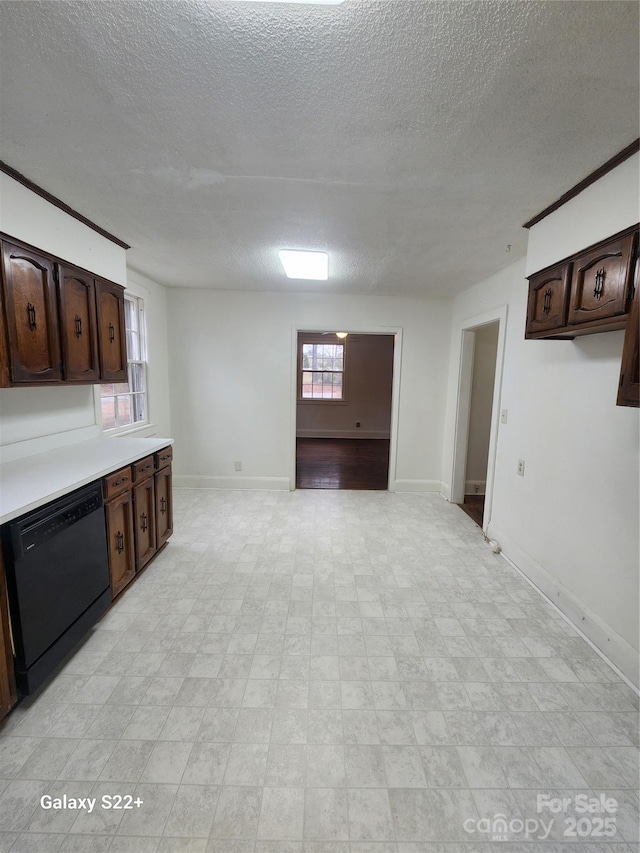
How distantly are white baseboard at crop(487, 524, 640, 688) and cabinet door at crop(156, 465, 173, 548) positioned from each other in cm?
286

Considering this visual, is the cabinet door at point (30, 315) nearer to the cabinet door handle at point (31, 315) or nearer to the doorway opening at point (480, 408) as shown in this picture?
the cabinet door handle at point (31, 315)

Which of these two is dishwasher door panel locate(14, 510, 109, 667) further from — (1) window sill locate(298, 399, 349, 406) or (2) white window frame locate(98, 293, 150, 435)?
(1) window sill locate(298, 399, 349, 406)

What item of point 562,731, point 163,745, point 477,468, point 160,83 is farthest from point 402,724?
point 477,468

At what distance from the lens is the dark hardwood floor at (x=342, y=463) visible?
4.87m

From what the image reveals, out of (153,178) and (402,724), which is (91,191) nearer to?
(153,178)

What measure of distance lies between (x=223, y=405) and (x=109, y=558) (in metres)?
2.53

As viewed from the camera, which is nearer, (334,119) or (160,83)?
(160,83)

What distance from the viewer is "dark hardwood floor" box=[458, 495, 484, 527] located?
370 cm

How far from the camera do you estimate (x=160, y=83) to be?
4.00ft

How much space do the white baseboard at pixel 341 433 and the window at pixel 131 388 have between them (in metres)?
4.55

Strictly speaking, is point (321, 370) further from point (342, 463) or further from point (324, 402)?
point (342, 463)

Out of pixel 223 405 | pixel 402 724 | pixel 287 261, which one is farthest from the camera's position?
pixel 223 405

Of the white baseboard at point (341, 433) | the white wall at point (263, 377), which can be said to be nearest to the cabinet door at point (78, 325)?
the white wall at point (263, 377)

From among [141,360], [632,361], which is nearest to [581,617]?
[632,361]
